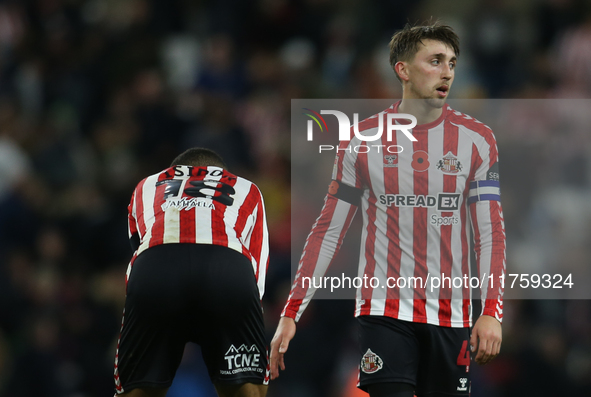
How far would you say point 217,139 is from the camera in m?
9.67

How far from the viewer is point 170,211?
16.5ft

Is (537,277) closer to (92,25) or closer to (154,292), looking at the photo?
(154,292)

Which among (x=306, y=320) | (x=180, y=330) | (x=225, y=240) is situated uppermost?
(x=225, y=240)

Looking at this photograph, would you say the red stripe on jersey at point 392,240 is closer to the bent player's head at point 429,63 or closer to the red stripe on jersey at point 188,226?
the bent player's head at point 429,63

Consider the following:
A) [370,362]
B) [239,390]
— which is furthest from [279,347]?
[370,362]

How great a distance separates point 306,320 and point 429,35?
3.73 meters

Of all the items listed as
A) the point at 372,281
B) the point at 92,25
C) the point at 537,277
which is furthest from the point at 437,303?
the point at 92,25

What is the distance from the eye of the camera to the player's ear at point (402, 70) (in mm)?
5168

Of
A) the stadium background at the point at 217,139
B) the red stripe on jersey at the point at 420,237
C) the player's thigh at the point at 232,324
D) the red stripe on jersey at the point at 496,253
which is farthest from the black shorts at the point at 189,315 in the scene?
the stadium background at the point at 217,139

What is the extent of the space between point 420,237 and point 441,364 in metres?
0.70

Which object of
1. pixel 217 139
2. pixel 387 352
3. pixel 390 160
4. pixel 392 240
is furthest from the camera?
pixel 217 139

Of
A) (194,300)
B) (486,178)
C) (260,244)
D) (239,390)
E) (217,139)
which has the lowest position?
(239,390)

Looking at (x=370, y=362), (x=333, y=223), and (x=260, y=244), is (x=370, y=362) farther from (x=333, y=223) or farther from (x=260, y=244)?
(x=260, y=244)

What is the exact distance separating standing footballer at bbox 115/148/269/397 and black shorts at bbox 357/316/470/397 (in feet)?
2.03
